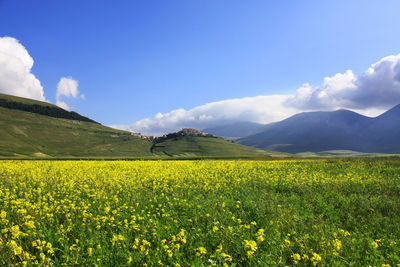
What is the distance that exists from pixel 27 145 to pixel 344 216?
21222 cm

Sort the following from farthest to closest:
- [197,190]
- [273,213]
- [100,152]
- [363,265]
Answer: [100,152]
[197,190]
[273,213]
[363,265]

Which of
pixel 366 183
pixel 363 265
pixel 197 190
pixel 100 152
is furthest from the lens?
pixel 100 152

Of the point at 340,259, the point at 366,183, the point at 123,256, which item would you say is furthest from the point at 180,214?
the point at 366,183

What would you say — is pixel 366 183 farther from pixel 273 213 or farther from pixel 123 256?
pixel 123 256

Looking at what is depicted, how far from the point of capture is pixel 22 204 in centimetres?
814

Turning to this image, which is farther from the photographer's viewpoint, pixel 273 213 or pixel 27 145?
pixel 27 145

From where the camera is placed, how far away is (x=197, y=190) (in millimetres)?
11414

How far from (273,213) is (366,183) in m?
8.42

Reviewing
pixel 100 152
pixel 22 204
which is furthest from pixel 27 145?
pixel 22 204

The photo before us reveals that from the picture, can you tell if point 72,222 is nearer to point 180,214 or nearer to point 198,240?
point 180,214

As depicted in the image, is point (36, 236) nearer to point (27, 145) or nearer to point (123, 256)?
point (123, 256)

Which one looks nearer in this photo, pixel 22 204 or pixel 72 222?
pixel 72 222

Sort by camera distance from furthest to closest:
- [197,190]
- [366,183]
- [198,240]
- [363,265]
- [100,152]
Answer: [100,152] < [366,183] < [197,190] < [198,240] < [363,265]

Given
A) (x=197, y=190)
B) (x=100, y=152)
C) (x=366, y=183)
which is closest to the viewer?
(x=197, y=190)
